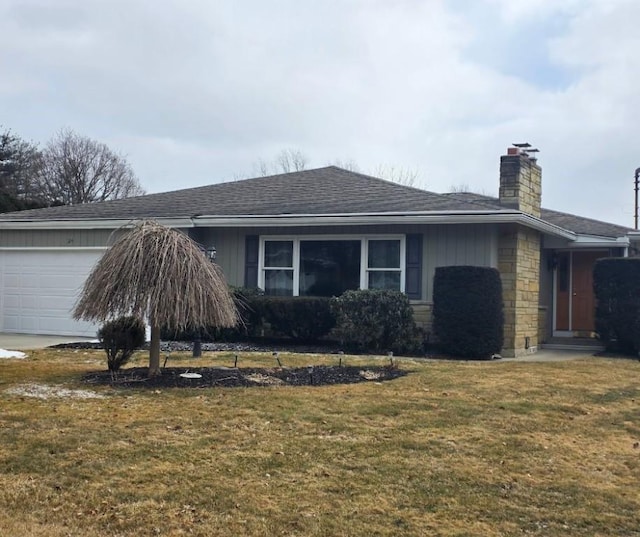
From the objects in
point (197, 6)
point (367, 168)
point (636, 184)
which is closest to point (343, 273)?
point (197, 6)

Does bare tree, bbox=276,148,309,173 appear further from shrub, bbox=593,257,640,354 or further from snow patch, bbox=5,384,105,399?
snow patch, bbox=5,384,105,399

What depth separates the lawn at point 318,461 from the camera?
441cm

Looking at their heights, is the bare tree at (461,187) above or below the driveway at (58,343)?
above

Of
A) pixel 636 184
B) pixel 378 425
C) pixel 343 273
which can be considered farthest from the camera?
pixel 636 184

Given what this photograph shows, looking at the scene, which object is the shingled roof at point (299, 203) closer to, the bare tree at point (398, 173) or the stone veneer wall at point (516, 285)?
the stone veneer wall at point (516, 285)

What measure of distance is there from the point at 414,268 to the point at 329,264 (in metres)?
1.79

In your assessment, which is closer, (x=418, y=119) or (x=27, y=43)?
(x=27, y=43)

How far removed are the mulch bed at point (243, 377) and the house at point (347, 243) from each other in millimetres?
4031

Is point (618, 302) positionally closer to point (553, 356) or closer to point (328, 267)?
point (553, 356)

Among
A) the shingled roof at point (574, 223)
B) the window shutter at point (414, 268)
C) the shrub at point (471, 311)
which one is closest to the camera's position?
the shrub at point (471, 311)

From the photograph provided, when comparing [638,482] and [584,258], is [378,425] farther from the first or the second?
[584,258]

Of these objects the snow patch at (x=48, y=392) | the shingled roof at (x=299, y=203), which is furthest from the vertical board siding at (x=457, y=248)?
the snow patch at (x=48, y=392)

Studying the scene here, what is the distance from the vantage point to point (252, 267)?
49.1 feet

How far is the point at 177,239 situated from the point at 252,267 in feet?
21.4
